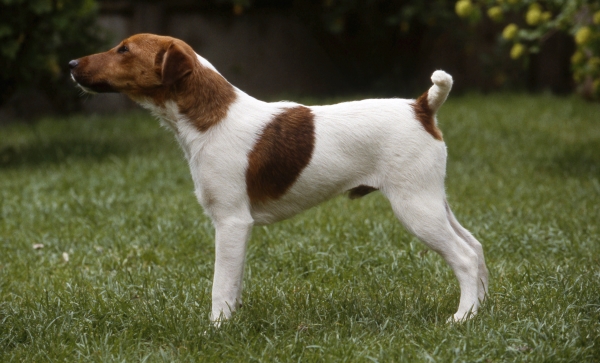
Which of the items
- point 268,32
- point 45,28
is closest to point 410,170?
point 45,28

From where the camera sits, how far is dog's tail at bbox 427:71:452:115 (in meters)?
3.55

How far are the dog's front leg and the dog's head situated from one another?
760 millimetres

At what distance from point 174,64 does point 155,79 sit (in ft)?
0.52

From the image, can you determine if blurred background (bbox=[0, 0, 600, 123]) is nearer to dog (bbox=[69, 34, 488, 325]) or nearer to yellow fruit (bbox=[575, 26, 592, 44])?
yellow fruit (bbox=[575, 26, 592, 44])

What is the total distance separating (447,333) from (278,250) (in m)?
1.79

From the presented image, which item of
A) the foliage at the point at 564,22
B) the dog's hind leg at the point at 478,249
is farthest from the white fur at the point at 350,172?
the foliage at the point at 564,22

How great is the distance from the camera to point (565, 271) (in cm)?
424

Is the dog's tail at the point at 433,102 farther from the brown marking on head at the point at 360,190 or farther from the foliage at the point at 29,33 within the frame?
the foliage at the point at 29,33

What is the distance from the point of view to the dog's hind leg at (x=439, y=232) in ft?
11.6

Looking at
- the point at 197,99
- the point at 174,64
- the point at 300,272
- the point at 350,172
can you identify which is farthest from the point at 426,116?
the point at 300,272

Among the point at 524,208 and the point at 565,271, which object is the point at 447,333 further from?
the point at 524,208

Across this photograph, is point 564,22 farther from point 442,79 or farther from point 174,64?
point 174,64

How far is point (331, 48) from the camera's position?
46.4ft

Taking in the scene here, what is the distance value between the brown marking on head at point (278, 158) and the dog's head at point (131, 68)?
1.67ft
